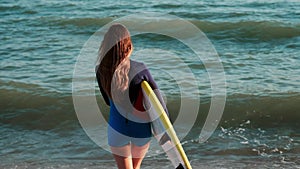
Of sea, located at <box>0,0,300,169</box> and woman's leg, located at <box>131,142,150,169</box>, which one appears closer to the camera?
woman's leg, located at <box>131,142,150,169</box>

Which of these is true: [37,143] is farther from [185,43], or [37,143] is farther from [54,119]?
[185,43]

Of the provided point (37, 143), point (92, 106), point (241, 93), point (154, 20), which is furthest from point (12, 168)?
point (154, 20)

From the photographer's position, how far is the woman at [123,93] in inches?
171

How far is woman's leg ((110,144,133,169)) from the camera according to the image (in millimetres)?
4707

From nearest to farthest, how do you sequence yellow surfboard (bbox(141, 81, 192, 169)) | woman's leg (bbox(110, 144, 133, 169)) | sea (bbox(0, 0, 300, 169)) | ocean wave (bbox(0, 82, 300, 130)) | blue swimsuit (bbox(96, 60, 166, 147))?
yellow surfboard (bbox(141, 81, 192, 169)) < blue swimsuit (bbox(96, 60, 166, 147)) < woman's leg (bbox(110, 144, 133, 169)) < sea (bbox(0, 0, 300, 169)) < ocean wave (bbox(0, 82, 300, 130))

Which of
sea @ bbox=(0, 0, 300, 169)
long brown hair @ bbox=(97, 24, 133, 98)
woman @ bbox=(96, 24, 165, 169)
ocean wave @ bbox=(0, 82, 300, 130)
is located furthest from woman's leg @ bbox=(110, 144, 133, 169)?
ocean wave @ bbox=(0, 82, 300, 130)

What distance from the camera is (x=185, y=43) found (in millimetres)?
12305

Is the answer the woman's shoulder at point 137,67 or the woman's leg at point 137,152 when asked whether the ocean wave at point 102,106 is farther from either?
the woman's shoulder at point 137,67

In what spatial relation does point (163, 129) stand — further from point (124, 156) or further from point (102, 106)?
point (102, 106)

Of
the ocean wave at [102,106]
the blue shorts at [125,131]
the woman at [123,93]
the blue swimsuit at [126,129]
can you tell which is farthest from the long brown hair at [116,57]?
the ocean wave at [102,106]

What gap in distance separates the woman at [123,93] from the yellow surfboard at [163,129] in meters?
0.08

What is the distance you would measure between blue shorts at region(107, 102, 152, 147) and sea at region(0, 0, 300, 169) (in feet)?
6.18

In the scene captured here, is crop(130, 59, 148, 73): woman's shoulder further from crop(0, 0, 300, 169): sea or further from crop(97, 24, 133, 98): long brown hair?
crop(0, 0, 300, 169): sea

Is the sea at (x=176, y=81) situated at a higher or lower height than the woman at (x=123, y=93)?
lower
